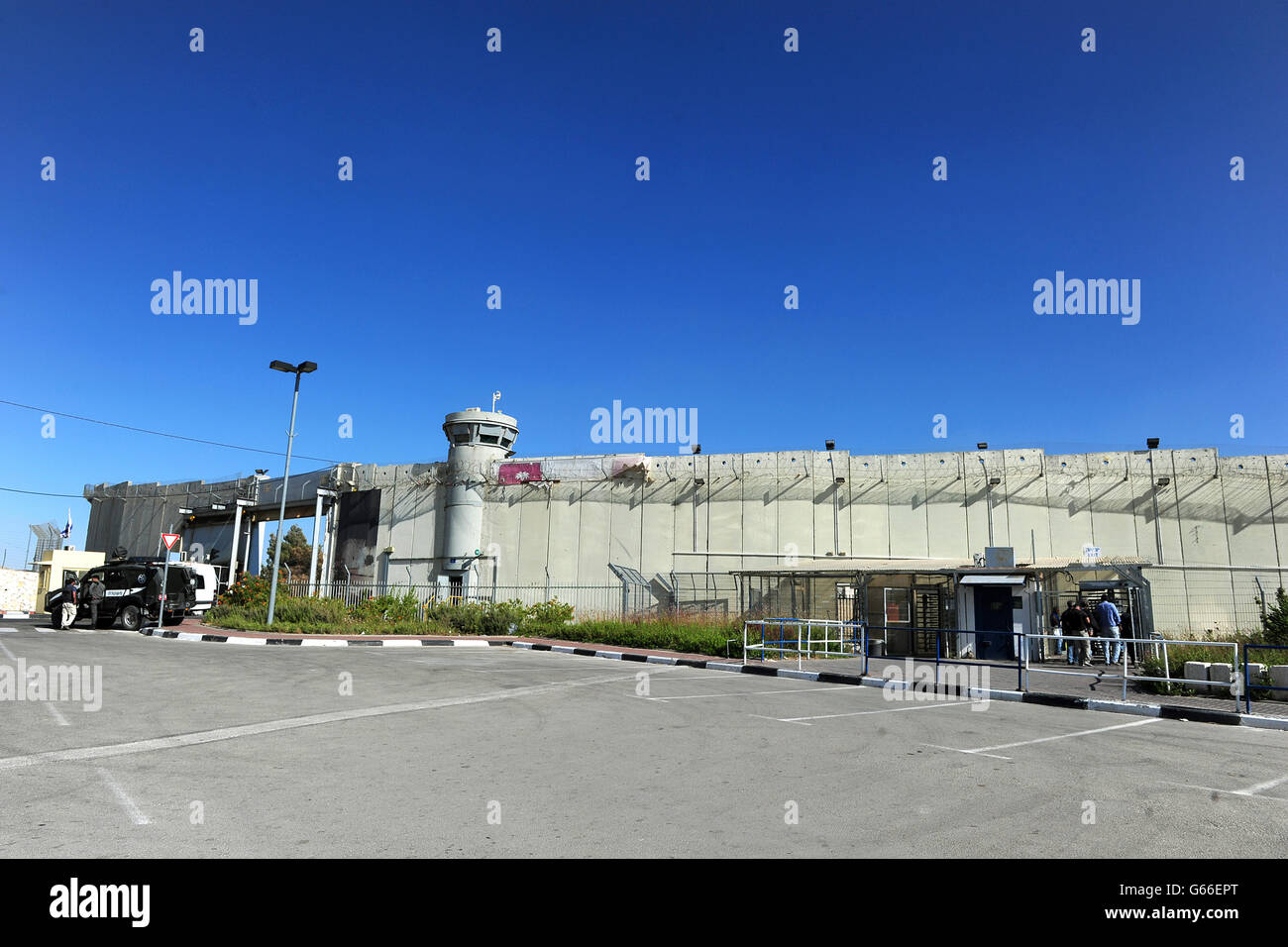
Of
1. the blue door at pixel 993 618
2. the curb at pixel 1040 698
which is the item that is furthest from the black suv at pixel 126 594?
the blue door at pixel 993 618

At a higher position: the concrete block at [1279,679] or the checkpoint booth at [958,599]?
the checkpoint booth at [958,599]

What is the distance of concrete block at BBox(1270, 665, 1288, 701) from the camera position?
13.0m

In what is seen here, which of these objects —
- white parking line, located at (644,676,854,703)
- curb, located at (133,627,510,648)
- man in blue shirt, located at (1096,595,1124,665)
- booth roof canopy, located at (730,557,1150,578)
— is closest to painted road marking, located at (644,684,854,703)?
white parking line, located at (644,676,854,703)

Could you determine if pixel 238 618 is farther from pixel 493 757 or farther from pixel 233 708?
pixel 493 757

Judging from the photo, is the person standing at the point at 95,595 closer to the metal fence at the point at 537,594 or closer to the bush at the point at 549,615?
the metal fence at the point at 537,594

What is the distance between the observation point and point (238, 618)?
1063 inches

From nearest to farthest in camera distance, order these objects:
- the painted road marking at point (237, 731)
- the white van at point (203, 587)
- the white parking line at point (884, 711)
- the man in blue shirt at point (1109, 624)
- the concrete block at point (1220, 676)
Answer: the painted road marking at point (237, 731)
the white parking line at point (884, 711)
the concrete block at point (1220, 676)
the man in blue shirt at point (1109, 624)
the white van at point (203, 587)

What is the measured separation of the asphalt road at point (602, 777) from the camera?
4844mm

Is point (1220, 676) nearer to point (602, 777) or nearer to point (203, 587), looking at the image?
point (602, 777)

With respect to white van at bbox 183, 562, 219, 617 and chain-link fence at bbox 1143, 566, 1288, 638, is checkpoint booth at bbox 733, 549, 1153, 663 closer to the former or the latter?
chain-link fence at bbox 1143, 566, 1288, 638

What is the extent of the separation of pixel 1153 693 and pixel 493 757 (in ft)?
41.1

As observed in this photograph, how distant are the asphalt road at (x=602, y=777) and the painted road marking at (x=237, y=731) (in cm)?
5

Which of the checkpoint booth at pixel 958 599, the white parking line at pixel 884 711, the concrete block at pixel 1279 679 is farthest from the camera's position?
the checkpoint booth at pixel 958 599
